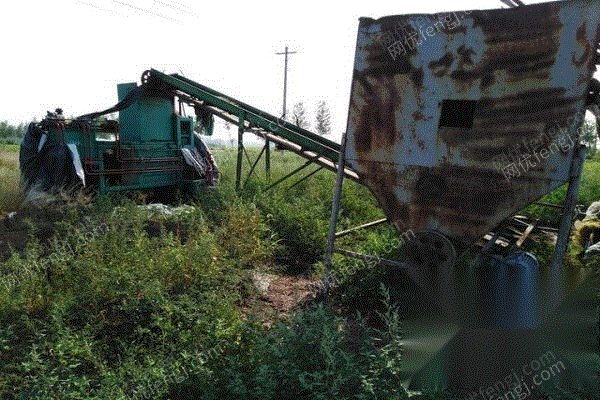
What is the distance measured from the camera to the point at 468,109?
3.59 m

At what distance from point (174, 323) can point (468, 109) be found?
11.4 feet

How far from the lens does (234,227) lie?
567 cm

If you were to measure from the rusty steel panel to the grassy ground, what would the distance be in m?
1.26

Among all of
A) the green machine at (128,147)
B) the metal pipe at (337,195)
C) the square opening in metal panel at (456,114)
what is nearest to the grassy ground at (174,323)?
the metal pipe at (337,195)

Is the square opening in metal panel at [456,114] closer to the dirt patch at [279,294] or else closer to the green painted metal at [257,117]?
the green painted metal at [257,117]

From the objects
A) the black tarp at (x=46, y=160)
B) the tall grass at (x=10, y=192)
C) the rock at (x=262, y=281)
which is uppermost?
the black tarp at (x=46, y=160)

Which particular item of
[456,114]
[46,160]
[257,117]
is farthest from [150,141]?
[456,114]

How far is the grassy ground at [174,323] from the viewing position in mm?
2742

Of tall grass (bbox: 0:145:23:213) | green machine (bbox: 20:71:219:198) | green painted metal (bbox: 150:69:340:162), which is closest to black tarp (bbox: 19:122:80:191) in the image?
green machine (bbox: 20:71:219:198)

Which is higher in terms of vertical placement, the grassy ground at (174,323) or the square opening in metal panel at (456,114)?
the square opening in metal panel at (456,114)

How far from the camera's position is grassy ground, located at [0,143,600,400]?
274 centimetres

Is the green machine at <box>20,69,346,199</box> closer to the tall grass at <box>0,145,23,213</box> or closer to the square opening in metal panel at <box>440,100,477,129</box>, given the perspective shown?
the tall grass at <box>0,145,23,213</box>

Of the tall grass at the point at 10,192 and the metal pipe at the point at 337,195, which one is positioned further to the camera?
the tall grass at the point at 10,192

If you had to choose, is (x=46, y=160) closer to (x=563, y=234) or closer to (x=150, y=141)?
(x=150, y=141)
